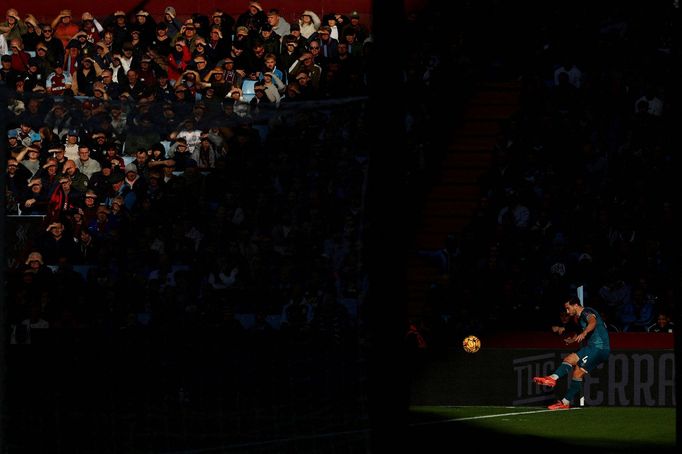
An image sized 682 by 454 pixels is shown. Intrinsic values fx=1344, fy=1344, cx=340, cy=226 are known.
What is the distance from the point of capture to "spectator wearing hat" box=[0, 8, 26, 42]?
73.6ft

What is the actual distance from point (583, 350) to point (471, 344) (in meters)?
1.53

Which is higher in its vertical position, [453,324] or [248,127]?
[248,127]

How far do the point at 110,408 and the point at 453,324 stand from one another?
782 cm

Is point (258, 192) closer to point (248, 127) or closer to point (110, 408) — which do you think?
point (248, 127)

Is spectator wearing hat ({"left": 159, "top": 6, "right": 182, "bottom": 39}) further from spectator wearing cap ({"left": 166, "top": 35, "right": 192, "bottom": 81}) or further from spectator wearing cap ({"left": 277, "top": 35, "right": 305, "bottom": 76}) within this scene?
spectator wearing cap ({"left": 277, "top": 35, "right": 305, "bottom": 76})

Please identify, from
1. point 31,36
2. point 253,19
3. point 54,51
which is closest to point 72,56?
point 54,51

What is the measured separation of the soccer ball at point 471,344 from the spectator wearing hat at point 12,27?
9.58m

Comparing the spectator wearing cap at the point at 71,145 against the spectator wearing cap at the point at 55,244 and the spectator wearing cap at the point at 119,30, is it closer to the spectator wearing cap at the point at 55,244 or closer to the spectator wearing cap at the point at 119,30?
the spectator wearing cap at the point at 55,244

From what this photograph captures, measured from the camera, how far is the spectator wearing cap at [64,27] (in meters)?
23.0

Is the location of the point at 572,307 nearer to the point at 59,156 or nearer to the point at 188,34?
the point at 59,156

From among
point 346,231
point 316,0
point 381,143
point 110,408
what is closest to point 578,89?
point 316,0

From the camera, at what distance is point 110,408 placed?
11312 mm

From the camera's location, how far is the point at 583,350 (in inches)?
677

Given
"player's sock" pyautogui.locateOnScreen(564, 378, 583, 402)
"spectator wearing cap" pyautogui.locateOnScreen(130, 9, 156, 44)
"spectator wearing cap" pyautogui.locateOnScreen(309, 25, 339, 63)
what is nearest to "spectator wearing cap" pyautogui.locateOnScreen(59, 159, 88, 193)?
"player's sock" pyautogui.locateOnScreen(564, 378, 583, 402)
